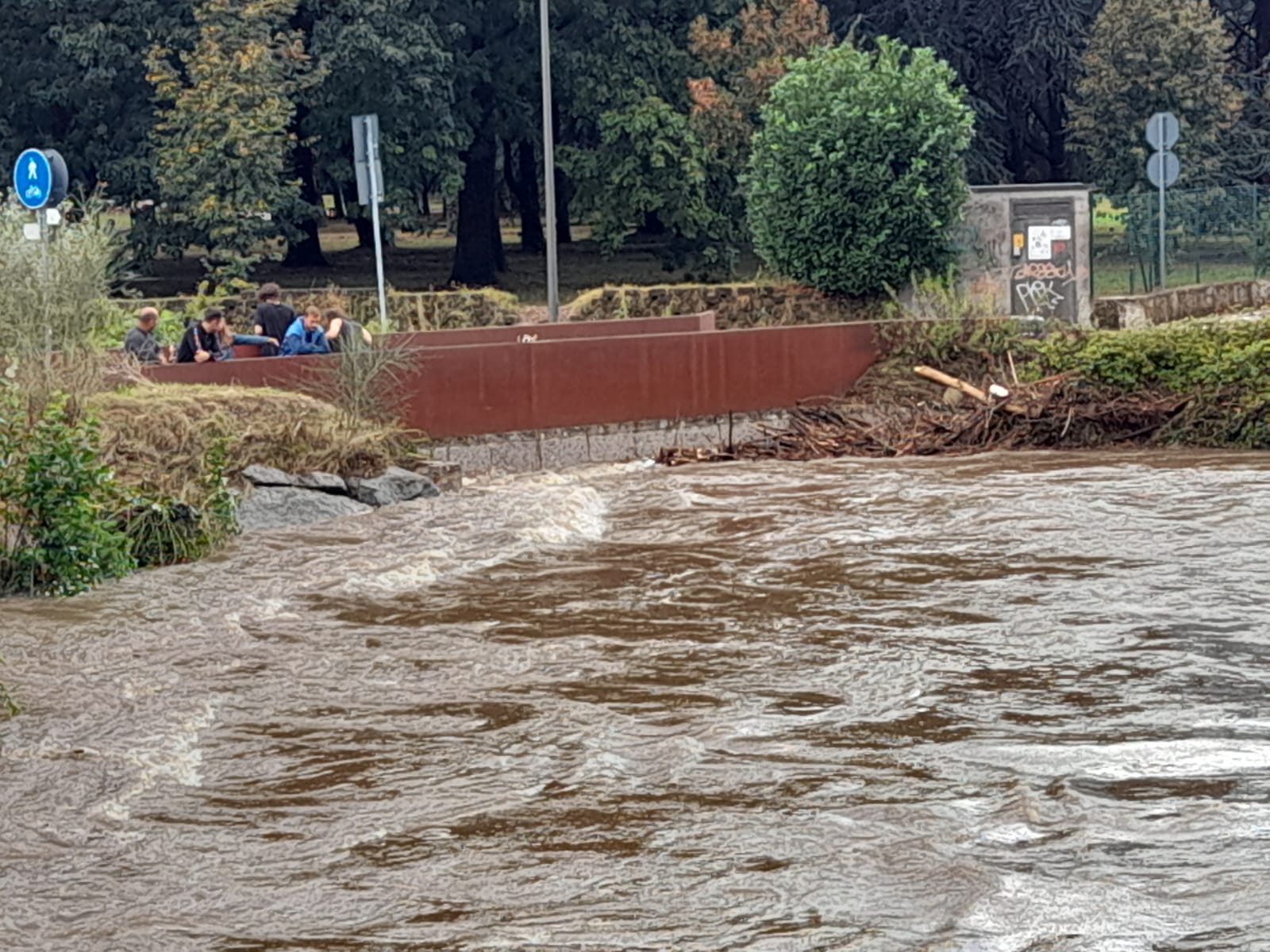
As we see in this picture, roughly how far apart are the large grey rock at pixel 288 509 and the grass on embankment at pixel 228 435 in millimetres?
371

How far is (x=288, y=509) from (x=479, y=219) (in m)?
32.7

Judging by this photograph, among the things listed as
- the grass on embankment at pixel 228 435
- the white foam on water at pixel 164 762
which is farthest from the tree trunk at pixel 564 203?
the white foam on water at pixel 164 762

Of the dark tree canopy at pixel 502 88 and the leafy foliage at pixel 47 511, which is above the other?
the dark tree canopy at pixel 502 88

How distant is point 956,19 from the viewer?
4903cm

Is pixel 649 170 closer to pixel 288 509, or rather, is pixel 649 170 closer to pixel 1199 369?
pixel 1199 369

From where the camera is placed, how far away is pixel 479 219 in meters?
48.2

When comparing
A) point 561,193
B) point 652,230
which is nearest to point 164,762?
point 561,193

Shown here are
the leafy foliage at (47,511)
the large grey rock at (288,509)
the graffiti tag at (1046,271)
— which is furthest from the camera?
the graffiti tag at (1046,271)

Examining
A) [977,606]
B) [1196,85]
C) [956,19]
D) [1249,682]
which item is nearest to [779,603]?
[977,606]

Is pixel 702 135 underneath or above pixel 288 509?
above

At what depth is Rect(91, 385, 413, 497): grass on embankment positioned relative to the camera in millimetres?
15430

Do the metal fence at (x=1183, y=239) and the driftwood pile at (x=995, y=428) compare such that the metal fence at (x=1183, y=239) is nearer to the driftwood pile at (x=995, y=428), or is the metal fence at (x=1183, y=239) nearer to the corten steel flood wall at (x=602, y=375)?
the corten steel flood wall at (x=602, y=375)

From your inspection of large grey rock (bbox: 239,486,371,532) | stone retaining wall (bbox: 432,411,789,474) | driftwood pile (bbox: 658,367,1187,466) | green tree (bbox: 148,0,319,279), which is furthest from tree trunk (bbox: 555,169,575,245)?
large grey rock (bbox: 239,486,371,532)

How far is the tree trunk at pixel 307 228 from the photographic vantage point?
155 ft
